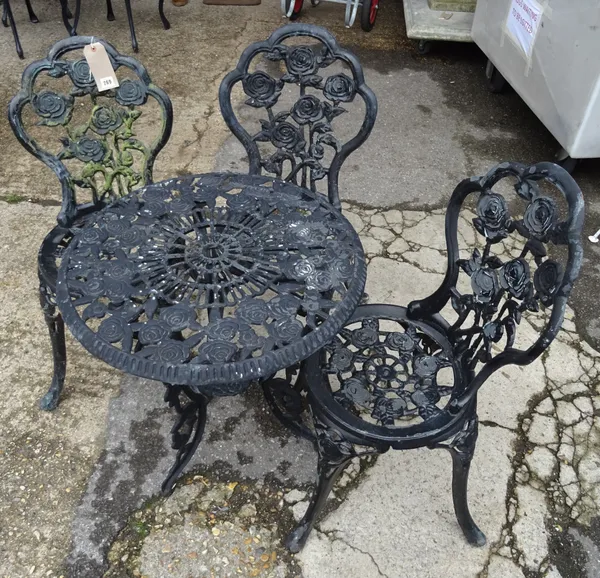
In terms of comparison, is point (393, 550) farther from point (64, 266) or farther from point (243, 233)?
point (64, 266)

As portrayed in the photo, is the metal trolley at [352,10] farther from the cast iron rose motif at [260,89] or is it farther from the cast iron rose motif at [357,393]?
the cast iron rose motif at [357,393]

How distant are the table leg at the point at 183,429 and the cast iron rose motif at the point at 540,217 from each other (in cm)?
120

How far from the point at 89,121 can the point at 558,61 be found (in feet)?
8.63

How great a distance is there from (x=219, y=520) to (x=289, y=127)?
1536mm

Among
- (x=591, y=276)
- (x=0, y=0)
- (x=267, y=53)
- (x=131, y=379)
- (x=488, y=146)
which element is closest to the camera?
(x=267, y=53)

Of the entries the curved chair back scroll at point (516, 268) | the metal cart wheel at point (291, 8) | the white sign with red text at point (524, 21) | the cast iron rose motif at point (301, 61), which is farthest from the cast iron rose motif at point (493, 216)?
the metal cart wheel at point (291, 8)

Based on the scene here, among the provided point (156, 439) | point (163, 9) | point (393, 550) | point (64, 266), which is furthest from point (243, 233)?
point (163, 9)

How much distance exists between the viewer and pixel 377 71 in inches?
185

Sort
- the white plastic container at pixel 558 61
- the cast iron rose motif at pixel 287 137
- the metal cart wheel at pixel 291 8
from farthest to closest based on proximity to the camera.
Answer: the metal cart wheel at pixel 291 8 < the white plastic container at pixel 558 61 < the cast iron rose motif at pixel 287 137

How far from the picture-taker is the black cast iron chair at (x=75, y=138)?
2081 mm

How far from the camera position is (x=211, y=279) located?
181 centimetres

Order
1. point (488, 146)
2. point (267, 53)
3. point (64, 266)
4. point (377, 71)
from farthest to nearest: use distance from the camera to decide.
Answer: point (377, 71) → point (488, 146) → point (267, 53) → point (64, 266)

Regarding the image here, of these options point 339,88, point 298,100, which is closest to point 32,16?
point 298,100

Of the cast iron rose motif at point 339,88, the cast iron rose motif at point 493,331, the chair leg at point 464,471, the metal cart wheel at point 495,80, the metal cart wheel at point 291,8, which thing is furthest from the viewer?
the metal cart wheel at point 291,8
